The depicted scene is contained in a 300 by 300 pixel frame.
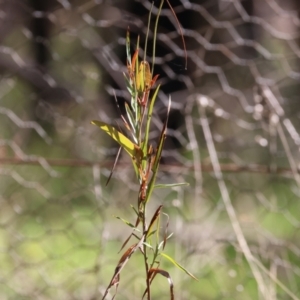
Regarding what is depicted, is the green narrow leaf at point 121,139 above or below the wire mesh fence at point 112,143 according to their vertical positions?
above

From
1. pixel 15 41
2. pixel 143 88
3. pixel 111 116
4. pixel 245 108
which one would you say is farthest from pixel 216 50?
pixel 143 88

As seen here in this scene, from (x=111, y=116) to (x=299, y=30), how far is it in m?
0.49

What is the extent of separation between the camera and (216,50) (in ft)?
3.91

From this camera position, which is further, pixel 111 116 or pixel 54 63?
pixel 54 63

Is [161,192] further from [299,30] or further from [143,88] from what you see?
[143,88]

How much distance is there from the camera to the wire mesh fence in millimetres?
1044

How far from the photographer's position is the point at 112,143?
1.28 m

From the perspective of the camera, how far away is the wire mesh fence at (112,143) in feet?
3.43

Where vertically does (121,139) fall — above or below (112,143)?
above

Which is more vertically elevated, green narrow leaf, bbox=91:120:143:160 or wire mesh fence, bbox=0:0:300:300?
green narrow leaf, bbox=91:120:143:160

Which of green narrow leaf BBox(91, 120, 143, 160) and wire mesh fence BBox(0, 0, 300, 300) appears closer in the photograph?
green narrow leaf BBox(91, 120, 143, 160)

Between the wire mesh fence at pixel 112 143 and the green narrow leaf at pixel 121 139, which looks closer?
the green narrow leaf at pixel 121 139

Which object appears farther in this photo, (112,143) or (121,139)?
(112,143)

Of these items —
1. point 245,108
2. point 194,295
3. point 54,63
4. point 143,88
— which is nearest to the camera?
point 143,88
